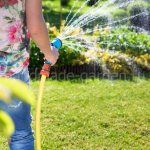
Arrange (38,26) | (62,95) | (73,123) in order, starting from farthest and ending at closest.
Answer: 1. (62,95)
2. (73,123)
3. (38,26)

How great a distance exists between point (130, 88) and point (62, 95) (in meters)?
0.85

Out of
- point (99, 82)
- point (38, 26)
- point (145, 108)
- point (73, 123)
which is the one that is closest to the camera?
point (38, 26)

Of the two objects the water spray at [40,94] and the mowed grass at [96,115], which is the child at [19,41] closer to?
the water spray at [40,94]

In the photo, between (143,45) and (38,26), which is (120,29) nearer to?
(143,45)

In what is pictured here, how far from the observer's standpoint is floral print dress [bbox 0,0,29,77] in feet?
6.81

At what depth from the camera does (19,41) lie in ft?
7.06

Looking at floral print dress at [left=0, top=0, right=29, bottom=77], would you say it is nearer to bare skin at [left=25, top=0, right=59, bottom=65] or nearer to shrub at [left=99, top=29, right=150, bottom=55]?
bare skin at [left=25, top=0, right=59, bottom=65]

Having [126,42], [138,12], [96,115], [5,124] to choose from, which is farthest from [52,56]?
[138,12]

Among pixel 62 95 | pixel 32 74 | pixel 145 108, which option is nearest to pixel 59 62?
pixel 32 74

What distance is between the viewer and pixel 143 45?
244 inches

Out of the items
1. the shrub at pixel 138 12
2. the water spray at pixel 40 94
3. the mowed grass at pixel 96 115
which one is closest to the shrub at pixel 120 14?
the shrub at pixel 138 12

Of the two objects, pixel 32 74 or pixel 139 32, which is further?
pixel 139 32

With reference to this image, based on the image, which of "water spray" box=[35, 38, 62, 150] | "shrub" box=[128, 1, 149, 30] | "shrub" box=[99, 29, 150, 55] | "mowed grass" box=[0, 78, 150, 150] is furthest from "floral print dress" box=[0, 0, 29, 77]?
"shrub" box=[128, 1, 149, 30]

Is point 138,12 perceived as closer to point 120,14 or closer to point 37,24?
point 120,14
